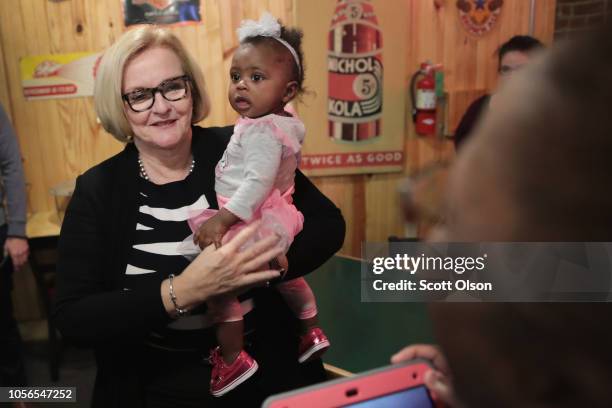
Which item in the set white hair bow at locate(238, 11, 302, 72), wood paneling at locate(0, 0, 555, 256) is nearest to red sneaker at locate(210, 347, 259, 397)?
white hair bow at locate(238, 11, 302, 72)

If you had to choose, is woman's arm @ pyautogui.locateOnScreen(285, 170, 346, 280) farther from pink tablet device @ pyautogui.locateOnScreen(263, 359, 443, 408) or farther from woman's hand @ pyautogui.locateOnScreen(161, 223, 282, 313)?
pink tablet device @ pyautogui.locateOnScreen(263, 359, 443, 408)

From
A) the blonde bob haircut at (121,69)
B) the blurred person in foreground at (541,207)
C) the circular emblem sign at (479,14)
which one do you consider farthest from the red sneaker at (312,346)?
the circular emblem sign at (479,14)

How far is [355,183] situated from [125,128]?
2274 millimetres

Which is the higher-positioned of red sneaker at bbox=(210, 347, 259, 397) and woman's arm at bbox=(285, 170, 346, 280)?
woman's arm at bbox=(285, 170, 346, 280)

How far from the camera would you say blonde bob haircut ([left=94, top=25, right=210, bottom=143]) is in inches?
40.3

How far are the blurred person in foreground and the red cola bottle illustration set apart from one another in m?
2.84

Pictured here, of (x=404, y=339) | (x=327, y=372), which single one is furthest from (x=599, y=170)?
(x=404, y=339)

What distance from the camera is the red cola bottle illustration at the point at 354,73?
2.98 m

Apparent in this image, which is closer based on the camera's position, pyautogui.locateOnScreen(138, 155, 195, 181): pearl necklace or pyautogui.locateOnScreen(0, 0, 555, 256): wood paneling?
pyautogui.locateOnScreen(138, 155, 195, 181): pearl necklace

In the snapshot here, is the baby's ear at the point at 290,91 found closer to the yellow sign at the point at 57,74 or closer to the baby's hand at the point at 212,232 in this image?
the baby's hand at the point at 212,232

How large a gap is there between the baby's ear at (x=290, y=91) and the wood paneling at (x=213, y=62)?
1803 mm

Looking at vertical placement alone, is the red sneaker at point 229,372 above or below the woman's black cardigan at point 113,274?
below

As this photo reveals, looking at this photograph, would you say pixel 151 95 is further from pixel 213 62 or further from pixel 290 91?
pixel 213 62

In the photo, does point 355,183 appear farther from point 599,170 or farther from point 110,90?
point 599,170
